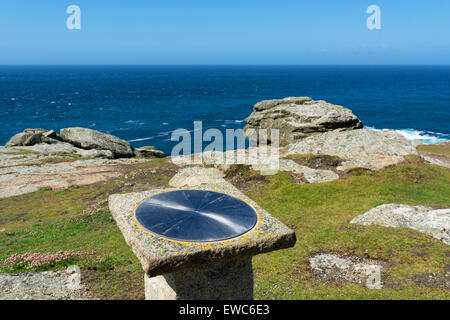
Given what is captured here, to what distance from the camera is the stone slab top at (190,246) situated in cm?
804

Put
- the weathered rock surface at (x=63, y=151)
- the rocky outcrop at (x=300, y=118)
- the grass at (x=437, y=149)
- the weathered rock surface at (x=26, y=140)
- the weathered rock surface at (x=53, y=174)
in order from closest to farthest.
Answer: the weathered rock surface at (x=53, y=174)
the grass at (x=437, y=149)
the weathered rock surface at (x=63, y=151)
the rocky outcrop at (x=300, y=118)
the weathered rock surface at (x=26, y=140)

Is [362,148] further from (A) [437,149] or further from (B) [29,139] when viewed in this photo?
(B) [29,139]

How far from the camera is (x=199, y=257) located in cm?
834

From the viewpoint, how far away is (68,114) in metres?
114

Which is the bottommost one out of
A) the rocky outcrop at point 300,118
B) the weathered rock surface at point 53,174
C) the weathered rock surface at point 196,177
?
the weathered rock surface at point 53,174

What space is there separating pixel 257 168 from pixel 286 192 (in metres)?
5.82

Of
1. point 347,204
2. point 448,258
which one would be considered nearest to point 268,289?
point 448,258

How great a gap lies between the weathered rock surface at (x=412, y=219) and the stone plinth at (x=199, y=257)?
1223 centimetres

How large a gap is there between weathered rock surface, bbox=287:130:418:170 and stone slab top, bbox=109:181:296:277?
24075 mm

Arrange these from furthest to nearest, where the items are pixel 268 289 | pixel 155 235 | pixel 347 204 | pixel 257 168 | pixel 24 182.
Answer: pixel 24 182, pixel 257 168, pixel 347 204, pixel 268 289, pixel 155 235

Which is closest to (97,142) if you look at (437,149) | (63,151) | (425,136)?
(63,151)

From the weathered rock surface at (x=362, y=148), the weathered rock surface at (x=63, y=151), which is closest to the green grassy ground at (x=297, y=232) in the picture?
the weathered rock surface at (x=362, y=148)

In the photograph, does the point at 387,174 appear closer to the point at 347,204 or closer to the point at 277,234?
the point at 347,204

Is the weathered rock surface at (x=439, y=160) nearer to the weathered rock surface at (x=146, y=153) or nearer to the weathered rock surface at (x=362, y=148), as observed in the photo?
the weathered rock surface at (x=362, y=148)
